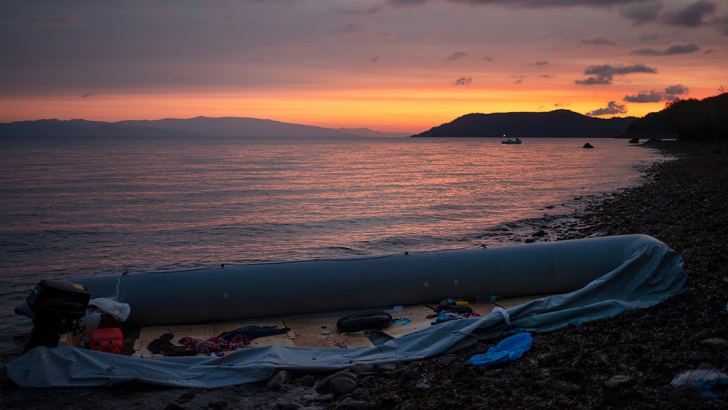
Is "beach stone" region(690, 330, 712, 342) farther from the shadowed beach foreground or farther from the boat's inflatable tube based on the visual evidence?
the boat's inflatable tube

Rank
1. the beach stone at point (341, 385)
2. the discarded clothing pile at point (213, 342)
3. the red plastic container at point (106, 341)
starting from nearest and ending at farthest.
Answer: the beach stone at point (341, 385) → the red plastic container at point (106, 341) → the discarded clothing pile at point (213, 342)

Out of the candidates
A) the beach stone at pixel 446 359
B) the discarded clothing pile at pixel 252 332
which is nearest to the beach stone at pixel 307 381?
the beach stone at pixel 446 359

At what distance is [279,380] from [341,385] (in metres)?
0.60

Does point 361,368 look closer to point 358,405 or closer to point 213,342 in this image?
point 358,405

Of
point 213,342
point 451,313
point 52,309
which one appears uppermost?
point 52,309

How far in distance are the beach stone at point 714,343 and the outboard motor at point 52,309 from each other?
5.22 meters

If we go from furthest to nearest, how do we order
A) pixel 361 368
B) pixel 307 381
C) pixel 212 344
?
pixel 212 344, pixel 361 368, pixel 307 381

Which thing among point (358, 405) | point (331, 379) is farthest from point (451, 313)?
point (358, 405)

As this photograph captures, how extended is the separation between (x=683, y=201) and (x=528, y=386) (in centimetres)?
1186

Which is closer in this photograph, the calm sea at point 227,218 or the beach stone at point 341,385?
the beach stone at point 341,385

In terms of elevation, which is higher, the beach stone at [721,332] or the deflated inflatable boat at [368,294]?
the beach stone at [721,332]

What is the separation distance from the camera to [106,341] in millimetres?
4902

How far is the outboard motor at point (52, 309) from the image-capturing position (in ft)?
14.6

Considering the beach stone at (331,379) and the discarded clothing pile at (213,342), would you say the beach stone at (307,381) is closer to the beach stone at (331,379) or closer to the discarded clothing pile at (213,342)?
the beach stone at (331,379)
